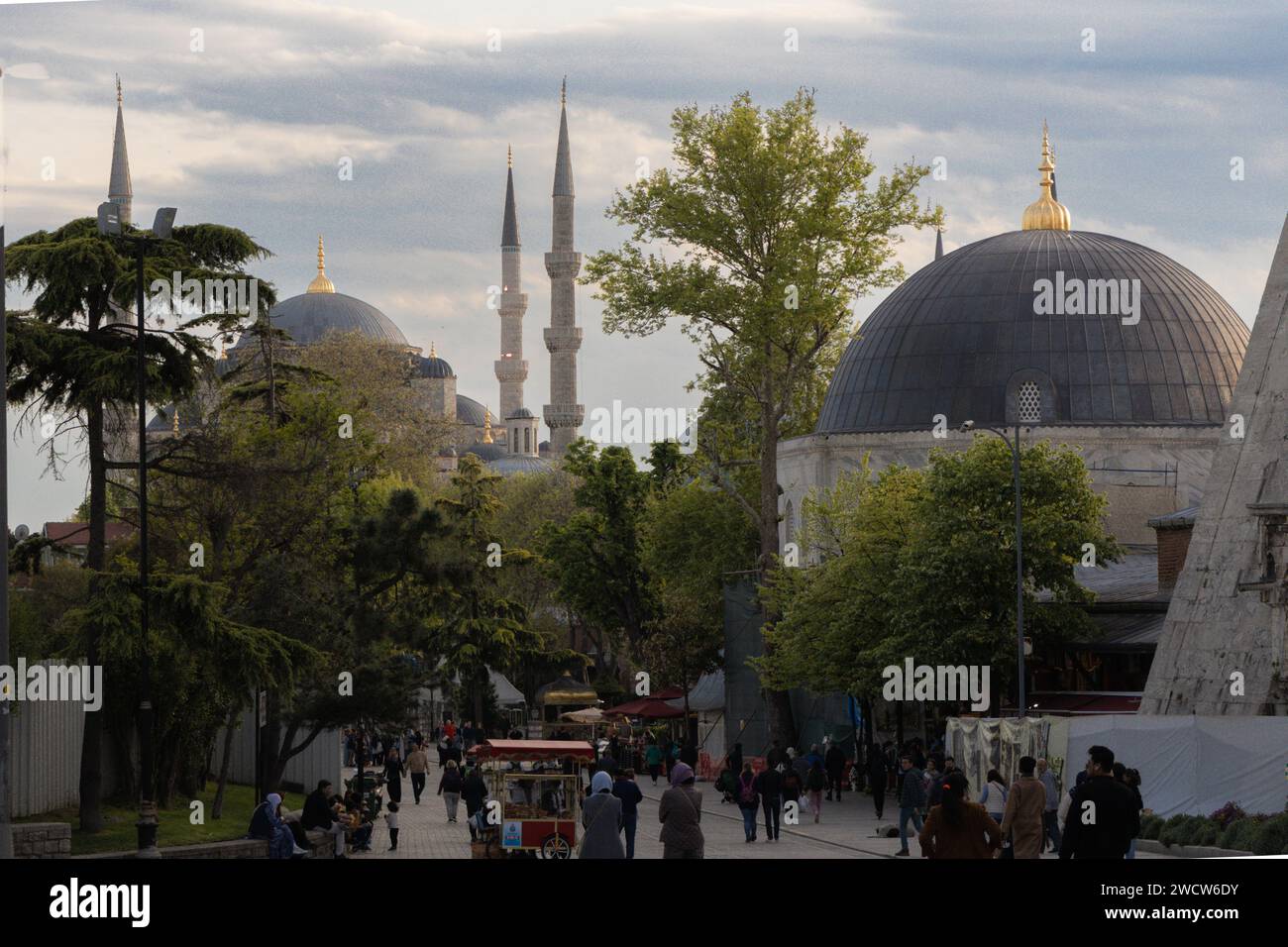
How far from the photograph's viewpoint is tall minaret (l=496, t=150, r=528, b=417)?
158875mm

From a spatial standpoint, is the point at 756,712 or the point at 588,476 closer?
the point at 756,712

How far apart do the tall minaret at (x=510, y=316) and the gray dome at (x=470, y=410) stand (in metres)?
2.56

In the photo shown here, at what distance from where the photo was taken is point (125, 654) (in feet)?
95.3

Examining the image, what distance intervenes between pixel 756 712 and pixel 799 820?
19.8 m

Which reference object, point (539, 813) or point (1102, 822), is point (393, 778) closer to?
point (539, 813)

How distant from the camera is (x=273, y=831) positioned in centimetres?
2386

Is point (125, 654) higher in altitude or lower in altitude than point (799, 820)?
higher

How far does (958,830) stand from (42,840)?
1415 cm

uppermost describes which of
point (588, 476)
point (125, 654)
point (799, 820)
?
point (588, 476)

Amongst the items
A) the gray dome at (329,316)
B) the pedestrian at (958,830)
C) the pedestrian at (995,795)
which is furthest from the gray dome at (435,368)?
the pedestrian at (958,830)

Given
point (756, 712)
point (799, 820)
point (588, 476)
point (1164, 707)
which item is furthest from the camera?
point (588, 476)

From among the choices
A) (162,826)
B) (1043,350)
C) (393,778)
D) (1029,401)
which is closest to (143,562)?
(162,826)
